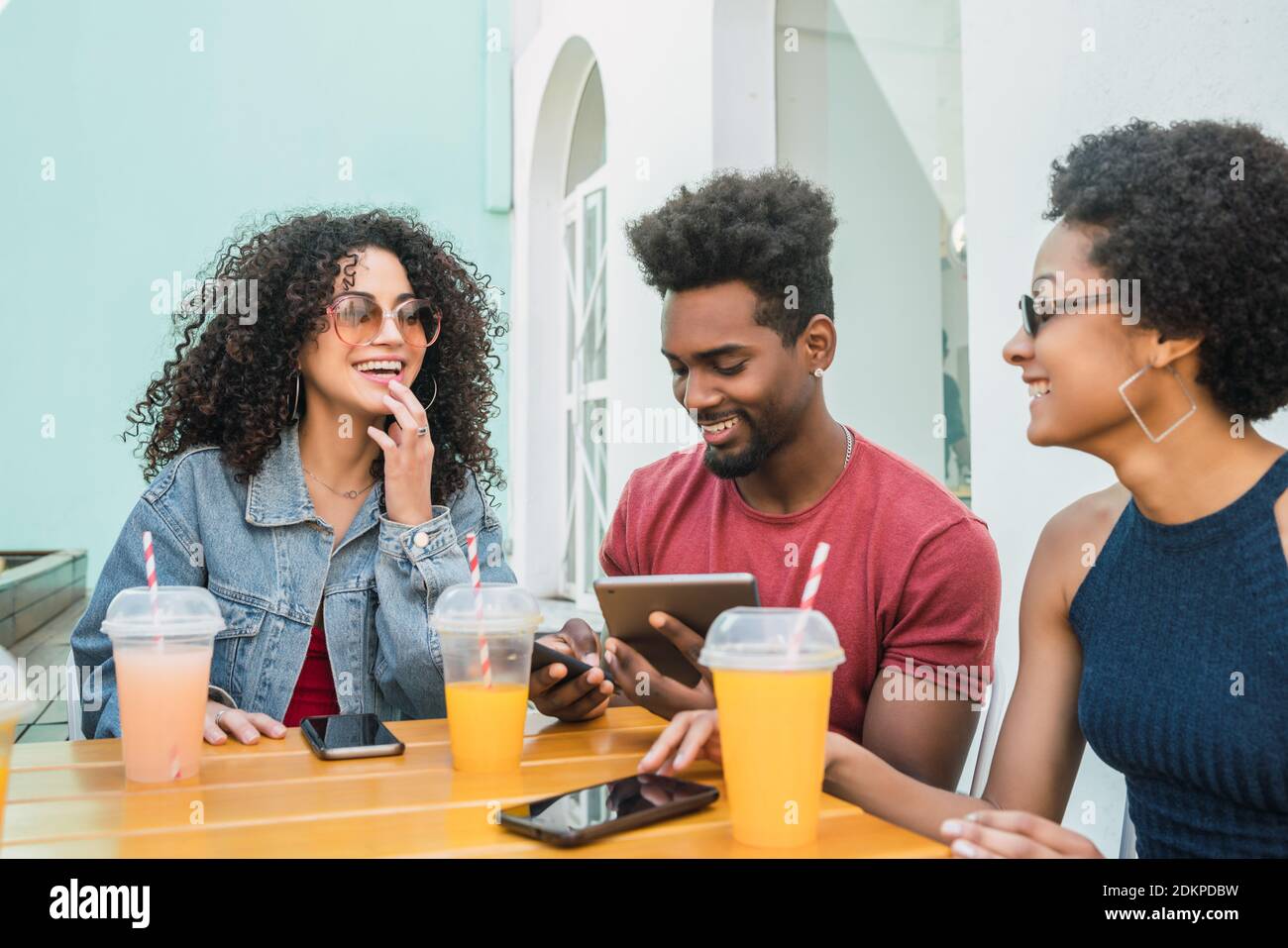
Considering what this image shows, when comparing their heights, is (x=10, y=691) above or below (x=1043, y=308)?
below

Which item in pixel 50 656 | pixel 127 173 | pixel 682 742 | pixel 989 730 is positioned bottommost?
pixel 50 656

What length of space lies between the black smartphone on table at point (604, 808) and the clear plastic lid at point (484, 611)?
228 millimetres

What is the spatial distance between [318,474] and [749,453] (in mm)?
787

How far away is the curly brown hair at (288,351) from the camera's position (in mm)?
1942

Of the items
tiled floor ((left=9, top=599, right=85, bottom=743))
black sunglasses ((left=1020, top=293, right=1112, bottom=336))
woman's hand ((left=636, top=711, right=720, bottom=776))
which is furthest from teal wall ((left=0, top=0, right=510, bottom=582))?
woman's hand ((left=636, top=711, right=720, bottom=776))

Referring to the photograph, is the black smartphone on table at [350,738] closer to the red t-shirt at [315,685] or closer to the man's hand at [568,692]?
the man's hand at [568,692]

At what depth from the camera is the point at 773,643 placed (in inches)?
37.1

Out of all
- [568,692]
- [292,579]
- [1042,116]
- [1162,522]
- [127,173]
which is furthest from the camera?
[127,173]

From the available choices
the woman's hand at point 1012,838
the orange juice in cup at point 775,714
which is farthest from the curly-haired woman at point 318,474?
the woman's hand at point 1012,838

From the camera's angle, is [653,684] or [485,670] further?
[653,684]

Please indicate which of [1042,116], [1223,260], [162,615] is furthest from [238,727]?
[1042,116]

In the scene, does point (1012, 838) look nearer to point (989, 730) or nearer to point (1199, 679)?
point (1199, 679)

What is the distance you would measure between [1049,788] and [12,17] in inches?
313
